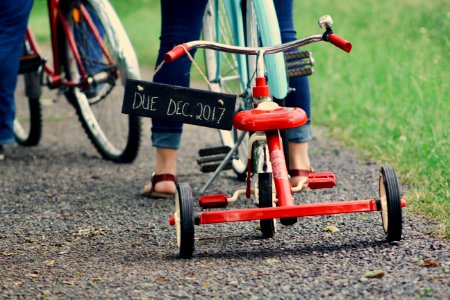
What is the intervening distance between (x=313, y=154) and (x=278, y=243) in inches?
74.6

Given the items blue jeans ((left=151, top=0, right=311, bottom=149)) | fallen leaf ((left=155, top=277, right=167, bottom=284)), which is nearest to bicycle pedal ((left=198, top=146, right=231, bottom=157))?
blue jeans ((left=151, top=0, right=311, bottom=149))

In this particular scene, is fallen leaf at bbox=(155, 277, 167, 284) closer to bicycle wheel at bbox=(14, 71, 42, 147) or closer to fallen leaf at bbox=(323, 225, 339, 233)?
fallen leaf at bbox=(323, 225, 339, 233)

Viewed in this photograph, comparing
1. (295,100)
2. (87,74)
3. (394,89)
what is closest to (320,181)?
(295,100)

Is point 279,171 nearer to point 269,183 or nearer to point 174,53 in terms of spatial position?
point 269,183

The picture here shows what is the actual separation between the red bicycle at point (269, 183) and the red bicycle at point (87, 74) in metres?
1.78

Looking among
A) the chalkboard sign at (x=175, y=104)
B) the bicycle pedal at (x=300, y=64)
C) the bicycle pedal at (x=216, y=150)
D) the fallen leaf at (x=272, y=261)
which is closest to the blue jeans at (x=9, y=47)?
the bicycle pedal at (x=216, y=150)

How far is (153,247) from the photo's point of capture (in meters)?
3.57

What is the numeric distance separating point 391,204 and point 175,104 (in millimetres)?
728

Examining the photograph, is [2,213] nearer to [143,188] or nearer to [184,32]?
[143,188]

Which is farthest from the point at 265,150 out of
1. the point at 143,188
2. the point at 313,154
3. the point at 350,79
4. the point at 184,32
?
the point at 350,79

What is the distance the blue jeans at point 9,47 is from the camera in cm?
492

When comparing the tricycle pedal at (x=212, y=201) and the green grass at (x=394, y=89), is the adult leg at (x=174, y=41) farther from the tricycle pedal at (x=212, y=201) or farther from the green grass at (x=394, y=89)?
the green grass at (x=394, y=89)

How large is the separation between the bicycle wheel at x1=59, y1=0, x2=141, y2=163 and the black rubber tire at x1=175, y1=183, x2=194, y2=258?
179 cm

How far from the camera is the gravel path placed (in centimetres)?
300
